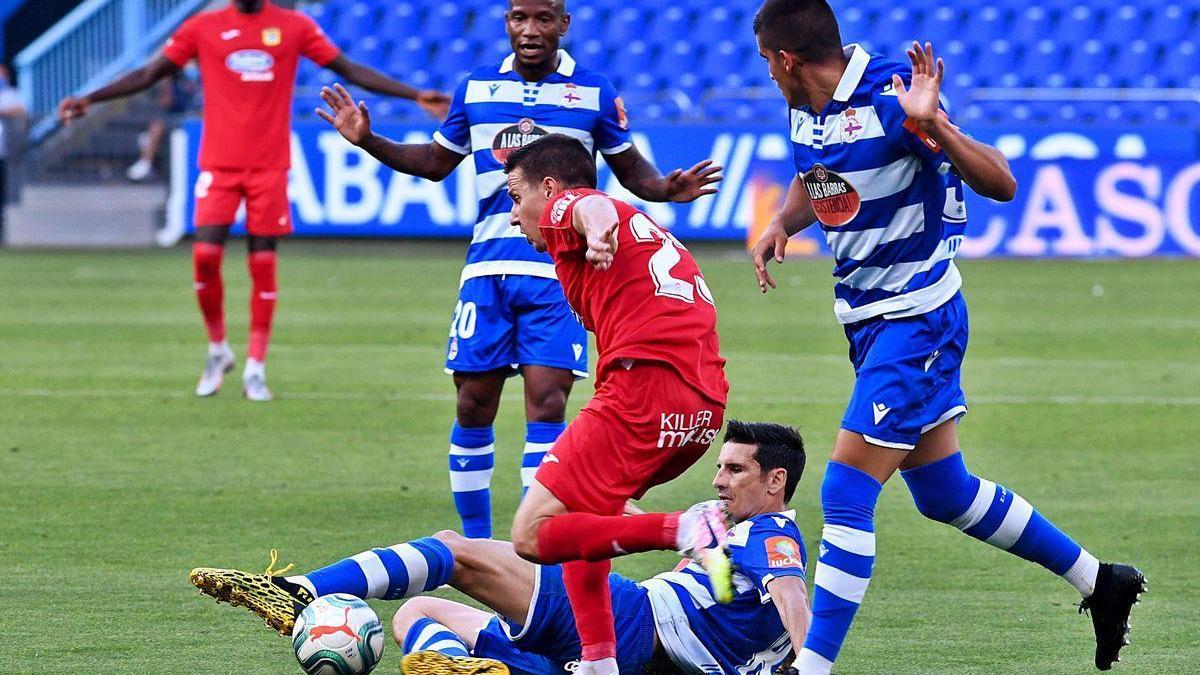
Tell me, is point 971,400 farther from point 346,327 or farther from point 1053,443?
point 346,327

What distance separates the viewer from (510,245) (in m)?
6.61

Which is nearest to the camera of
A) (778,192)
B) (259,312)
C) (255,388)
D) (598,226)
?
(598,226)

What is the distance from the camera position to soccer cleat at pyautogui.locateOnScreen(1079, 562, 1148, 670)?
16.6ft

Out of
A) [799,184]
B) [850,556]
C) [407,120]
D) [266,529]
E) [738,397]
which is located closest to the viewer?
[850,556]

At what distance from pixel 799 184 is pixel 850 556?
128 cm

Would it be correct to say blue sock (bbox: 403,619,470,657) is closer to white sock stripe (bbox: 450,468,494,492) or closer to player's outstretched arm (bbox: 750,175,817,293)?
player's outstretched arm (bbox: 750,175,817,293)

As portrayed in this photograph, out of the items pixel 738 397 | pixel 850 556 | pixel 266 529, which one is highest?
pixel 850 556

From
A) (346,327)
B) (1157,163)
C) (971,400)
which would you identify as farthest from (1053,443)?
(1157,163)

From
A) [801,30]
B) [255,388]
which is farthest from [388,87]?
[801,30]

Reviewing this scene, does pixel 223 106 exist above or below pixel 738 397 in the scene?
above

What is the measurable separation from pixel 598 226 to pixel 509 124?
219 cm

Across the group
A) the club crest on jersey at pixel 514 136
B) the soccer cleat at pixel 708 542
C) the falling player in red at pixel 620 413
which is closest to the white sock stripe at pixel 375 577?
the falling player in red at pixel 620 413

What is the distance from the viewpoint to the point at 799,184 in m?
5.41

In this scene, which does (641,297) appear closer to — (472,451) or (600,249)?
(600,249)
